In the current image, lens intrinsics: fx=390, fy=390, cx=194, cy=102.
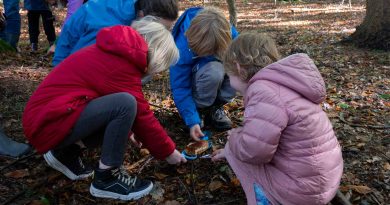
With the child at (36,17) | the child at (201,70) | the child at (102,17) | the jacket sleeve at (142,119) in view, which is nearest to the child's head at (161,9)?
the child at (102,17)

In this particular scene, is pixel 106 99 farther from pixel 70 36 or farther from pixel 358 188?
pixel 358 188

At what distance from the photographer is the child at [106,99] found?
86.7 inches

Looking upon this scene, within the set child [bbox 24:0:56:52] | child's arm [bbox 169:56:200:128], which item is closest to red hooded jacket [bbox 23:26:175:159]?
child's arm [bbox 169:56:200:128]

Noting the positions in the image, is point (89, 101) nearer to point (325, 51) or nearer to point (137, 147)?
point (137, 147)

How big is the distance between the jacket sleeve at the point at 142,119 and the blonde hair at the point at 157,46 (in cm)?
15

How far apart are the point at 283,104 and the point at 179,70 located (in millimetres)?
1442

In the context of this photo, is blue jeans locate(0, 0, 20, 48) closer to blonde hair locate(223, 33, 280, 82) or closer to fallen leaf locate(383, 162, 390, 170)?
blonde hair locate(223, 33, 280, 82)

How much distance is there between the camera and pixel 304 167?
2.00 meters

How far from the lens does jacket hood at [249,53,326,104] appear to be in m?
1.97

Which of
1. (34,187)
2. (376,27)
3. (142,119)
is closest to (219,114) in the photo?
(142,119)

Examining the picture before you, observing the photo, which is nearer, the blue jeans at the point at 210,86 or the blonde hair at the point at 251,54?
the blonde hair at the point at 251,54

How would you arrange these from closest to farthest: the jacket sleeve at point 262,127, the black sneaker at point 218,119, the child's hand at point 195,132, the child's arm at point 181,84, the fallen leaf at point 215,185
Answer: the jacket sleeve at point 262,127, the fallen leaf at point 215,185, the child's hand at point 195,132, the child's arm at point 181,84, the black sneaker at point 218,119

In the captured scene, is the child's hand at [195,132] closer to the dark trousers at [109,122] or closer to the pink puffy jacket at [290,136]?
the dark trousers at [109,122]

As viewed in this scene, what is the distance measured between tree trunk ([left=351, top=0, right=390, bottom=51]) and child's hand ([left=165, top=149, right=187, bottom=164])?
459 cm
